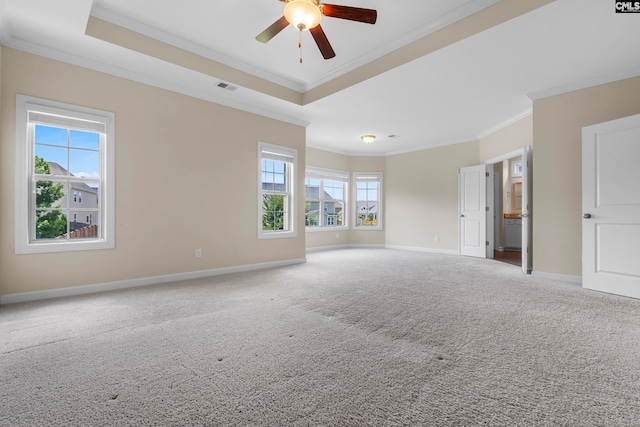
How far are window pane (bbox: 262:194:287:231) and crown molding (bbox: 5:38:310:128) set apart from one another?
4.78 ft

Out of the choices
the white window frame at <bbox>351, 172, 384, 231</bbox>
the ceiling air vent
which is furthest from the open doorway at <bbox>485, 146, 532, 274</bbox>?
the ceiling air vent

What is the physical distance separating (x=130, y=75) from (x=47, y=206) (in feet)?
5.99

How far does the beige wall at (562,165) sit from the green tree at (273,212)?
410 centimetres

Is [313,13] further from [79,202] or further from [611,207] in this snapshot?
[611,207]

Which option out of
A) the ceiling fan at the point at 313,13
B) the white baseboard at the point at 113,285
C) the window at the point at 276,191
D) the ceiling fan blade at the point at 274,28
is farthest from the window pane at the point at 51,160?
the ceiling fan at the point at 313,13

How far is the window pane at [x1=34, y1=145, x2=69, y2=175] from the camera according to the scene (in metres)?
3.19

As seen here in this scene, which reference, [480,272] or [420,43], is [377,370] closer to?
[420,43]

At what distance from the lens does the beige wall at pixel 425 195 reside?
22.2 feet

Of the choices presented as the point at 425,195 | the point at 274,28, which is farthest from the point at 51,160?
the point at 425,195

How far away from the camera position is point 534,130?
13.9 feet

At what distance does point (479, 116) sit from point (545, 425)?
514 cm

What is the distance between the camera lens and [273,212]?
5375 mm

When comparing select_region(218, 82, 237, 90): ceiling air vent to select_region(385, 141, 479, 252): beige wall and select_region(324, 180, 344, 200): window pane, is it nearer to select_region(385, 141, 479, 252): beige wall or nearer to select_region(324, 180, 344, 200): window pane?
select_region(324, 180, 344, 200): window pane

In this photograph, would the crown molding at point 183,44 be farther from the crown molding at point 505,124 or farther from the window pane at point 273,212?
the crown molding at point 505,124
